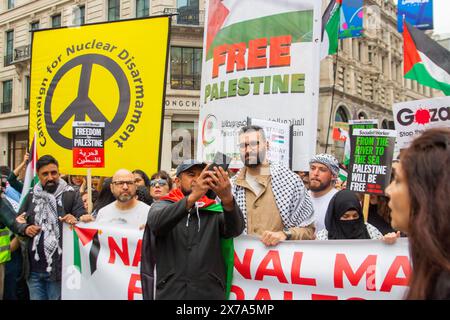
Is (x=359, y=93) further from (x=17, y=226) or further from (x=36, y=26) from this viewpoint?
(x=17, y=226)

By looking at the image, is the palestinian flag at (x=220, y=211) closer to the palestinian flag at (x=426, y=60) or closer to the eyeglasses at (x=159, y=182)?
the eyeglasses at (x=159, y=182)

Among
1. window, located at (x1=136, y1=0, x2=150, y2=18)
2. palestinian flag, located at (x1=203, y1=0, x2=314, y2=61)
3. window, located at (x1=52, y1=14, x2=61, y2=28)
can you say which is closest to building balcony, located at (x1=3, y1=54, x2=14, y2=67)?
window, located at (x1=52, y1=14, x2=61, y2=28)

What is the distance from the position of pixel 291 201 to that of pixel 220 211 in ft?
2.19

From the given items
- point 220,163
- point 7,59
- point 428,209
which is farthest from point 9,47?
point 428,209

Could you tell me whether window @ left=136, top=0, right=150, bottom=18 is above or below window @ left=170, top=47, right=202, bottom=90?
above

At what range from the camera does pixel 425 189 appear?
1539 millimetres

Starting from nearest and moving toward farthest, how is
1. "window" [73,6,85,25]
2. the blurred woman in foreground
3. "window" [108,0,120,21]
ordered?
1. the blurred woman in foreground
2. "window" [108,0,120,21]
3. "window" [73,6,85,25]

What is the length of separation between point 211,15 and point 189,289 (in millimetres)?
3741

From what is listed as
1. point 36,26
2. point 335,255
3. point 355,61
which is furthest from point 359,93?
point 335,255

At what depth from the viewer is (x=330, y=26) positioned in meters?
7.67

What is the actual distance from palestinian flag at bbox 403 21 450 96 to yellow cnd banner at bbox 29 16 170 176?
2853mm

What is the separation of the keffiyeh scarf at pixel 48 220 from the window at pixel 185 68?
20177 millimetres

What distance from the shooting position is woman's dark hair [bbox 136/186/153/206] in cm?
605

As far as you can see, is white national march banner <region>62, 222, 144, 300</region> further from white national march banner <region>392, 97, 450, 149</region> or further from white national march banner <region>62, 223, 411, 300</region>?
white national march banner <region>392, 97, 450, 149</region>
